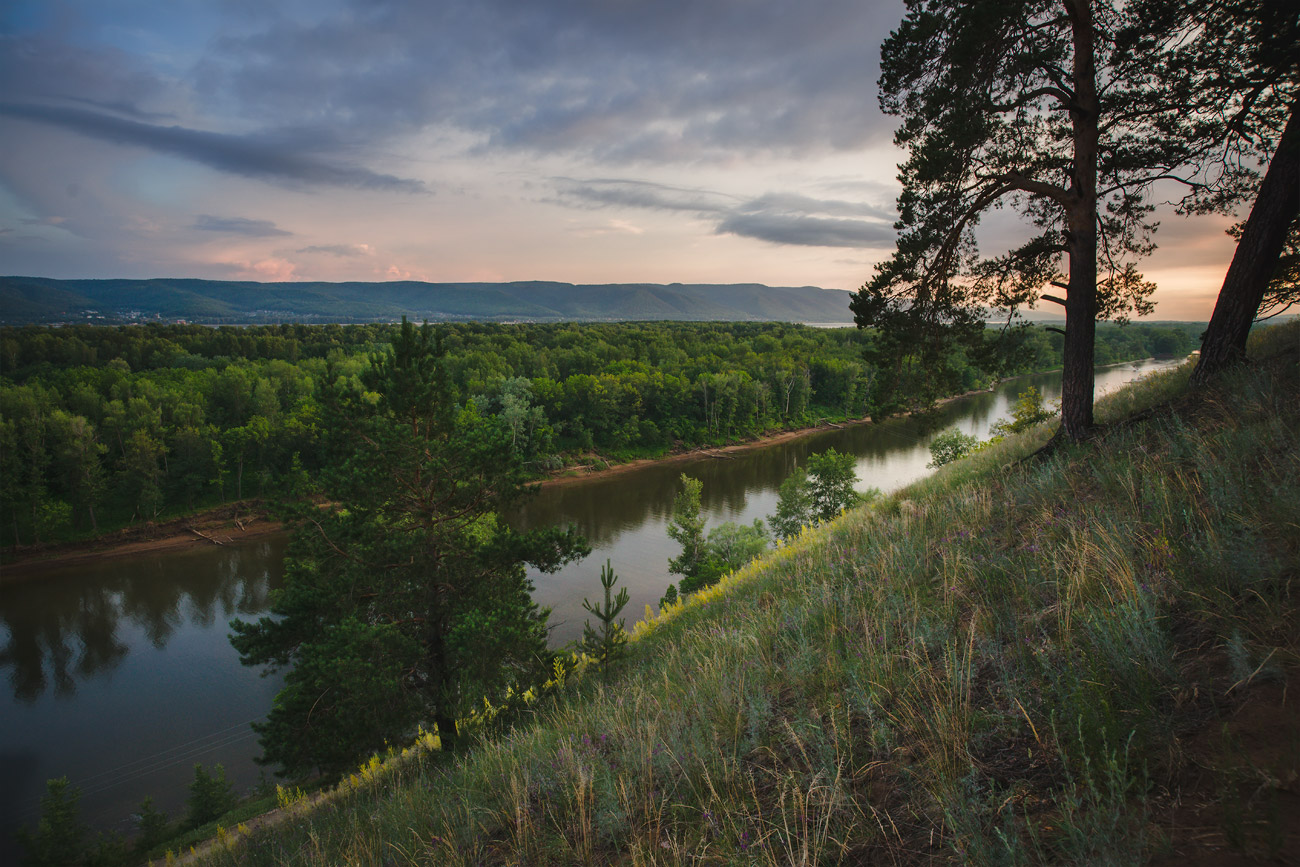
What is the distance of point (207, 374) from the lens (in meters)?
55.1

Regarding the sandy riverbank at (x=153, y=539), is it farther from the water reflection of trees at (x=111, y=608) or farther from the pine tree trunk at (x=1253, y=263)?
the pine tree trunk at (x=1253, y=263)

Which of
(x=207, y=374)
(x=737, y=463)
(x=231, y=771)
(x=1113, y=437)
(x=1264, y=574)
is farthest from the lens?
(x=207, y=374)

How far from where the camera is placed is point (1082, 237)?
7078mm

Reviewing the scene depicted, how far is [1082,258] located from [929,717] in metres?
7.06

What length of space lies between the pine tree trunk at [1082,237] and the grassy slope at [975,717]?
2.24 m

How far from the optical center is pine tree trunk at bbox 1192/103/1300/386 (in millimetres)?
6234

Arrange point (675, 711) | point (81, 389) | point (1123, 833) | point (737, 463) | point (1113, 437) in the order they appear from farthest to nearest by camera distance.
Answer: point (737, 463)
point (81, 389)
point (1113, 437)
point (675, 711)
point (1123, 833)

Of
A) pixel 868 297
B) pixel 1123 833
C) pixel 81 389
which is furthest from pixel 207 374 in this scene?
pixel 1123 833

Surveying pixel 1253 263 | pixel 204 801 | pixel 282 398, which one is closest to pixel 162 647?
pixel 204 801

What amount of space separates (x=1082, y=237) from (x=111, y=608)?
38.4 m

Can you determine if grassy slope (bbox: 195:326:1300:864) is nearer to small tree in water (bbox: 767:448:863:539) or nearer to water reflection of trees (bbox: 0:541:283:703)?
small tree in water (bbox: 767:448:863:539)

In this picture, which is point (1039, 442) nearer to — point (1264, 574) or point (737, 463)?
point (1264, 574)

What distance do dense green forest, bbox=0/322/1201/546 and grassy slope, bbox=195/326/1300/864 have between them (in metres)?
4.70

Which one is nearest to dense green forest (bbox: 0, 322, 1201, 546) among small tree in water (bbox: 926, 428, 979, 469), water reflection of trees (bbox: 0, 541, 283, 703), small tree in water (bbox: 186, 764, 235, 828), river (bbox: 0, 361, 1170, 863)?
small tree in water (bbox: 926, 428, 979, 469)
